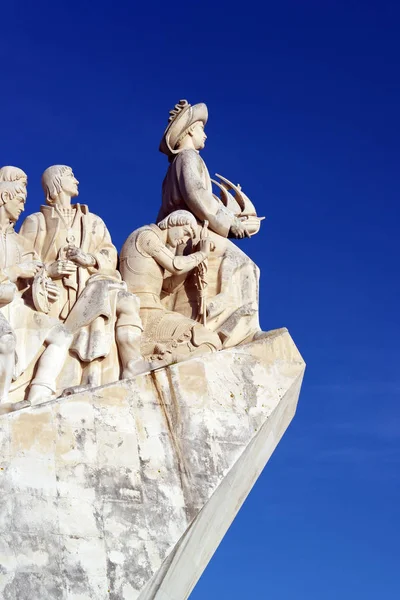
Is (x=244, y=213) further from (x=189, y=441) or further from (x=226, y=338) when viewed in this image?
(x=189, y=441)

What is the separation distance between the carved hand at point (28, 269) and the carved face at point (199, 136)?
2.89m

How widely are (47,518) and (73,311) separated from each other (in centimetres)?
213

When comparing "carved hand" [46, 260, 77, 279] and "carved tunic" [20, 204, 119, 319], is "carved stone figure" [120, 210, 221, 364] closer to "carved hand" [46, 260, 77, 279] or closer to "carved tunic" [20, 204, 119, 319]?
"carved tunic" [20, 204, 119, 319]

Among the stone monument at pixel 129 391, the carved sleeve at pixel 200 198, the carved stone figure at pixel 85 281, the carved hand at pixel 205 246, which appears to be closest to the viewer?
the stone monument at pixel 129 391

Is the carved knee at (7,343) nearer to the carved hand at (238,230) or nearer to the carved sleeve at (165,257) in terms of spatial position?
the carved sleeve at (165,257)

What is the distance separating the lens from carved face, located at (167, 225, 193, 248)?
11.6 m

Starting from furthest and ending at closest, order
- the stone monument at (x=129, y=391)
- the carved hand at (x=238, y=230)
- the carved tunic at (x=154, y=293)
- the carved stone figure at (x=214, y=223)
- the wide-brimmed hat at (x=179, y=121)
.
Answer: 1. the wide-brimmed hat at (x=179, y=121)
2. the carved hand at (x=238, y=230)
3. the carved stone figure at (x=214, y=223)
4. the carved tunic at (x=154, y=293)
5. the stone monument at (x=129, y=391)

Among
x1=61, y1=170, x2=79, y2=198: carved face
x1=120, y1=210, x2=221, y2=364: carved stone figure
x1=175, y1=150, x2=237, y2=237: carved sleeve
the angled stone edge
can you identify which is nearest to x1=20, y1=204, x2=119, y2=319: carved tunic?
x1=61, y1=170, x2=79, y2=198: carved face

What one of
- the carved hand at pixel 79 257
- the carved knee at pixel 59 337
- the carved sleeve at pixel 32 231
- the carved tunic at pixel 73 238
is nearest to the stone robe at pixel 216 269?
the carved tunic at pixel 73 238

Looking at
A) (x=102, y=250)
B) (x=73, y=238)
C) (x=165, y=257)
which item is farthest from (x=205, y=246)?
(x=73, y=238)

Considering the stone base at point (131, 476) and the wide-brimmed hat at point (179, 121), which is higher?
the wide-brimmed hat at point (179, 121)

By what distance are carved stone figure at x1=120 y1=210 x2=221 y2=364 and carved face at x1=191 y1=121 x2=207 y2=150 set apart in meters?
1.15

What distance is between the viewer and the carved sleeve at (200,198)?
1196cm

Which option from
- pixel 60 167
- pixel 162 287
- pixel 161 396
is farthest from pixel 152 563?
pixel 60 167
